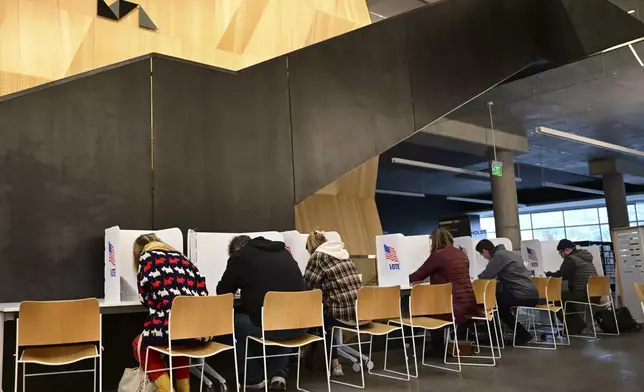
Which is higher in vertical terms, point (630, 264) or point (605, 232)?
point (605, 232)

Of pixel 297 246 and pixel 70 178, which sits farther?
pixel 297 246

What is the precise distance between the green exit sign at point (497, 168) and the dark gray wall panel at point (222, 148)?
6.45 metres

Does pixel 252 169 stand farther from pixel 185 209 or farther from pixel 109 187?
pixel 109 187

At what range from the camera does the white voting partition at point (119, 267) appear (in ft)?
14.0

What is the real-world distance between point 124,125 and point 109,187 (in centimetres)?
57

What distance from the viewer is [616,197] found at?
1487cm

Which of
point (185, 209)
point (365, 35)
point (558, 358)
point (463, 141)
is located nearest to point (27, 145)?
point (185, 209)

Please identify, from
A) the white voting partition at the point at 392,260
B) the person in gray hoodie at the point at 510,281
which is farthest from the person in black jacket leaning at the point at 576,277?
the white voting partition at the point at 392,260

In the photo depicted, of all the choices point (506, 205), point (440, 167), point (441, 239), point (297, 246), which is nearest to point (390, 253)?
point (441, 239)

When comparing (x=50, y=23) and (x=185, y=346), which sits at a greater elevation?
(x=50, y=23)

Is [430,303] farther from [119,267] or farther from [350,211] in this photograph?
[350,211]

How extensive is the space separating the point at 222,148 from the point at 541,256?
530cm

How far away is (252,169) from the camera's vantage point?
5.66m

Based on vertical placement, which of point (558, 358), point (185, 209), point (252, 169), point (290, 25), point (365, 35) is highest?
point (290, 25)
